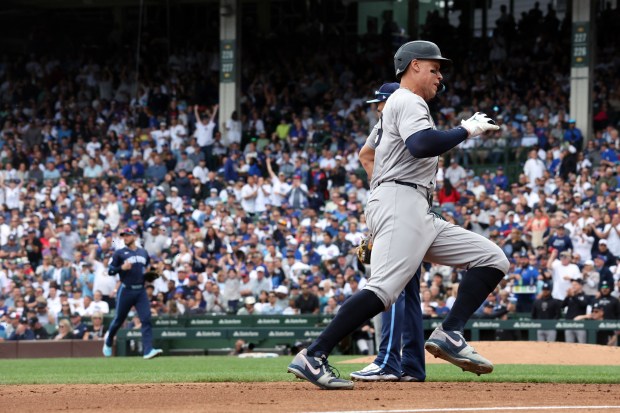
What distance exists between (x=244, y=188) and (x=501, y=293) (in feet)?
23.7

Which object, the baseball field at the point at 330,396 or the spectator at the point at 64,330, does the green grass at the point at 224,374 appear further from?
the spectator at the point at 64,330

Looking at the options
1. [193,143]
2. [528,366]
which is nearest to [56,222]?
[193,143]

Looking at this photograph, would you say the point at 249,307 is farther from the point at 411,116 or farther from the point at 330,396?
the point at 330,396

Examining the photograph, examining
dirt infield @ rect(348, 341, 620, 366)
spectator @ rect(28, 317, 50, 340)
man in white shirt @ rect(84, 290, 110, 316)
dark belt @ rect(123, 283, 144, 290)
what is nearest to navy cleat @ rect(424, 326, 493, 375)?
dirt infield @ rect(348, 341, 620, 366)

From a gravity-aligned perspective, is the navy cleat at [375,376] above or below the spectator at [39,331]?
above

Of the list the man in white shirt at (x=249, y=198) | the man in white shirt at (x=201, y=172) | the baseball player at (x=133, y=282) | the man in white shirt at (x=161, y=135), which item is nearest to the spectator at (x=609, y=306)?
the baseball player at (x=133, y=282)

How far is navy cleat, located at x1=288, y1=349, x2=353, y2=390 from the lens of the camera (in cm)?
661

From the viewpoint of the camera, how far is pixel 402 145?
6.79 metres

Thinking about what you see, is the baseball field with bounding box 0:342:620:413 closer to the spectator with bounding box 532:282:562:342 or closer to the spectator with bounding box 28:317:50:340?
the spectator with bounding box 532:282:562:342

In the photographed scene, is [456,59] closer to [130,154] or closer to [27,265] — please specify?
[130,154]

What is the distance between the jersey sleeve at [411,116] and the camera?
21.6 feet

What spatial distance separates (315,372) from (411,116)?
154 centimetres

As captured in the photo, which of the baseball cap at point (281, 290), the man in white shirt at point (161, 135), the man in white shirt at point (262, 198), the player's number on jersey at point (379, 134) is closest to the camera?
the player's number on jersey at point (379, 134)

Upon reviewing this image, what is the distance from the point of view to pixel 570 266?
722 inches
